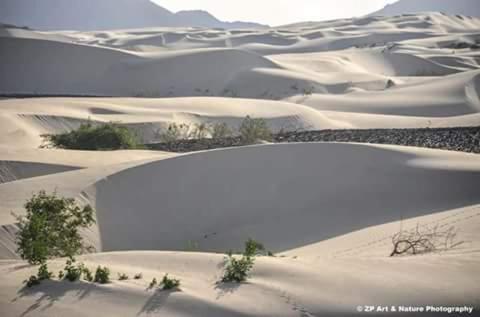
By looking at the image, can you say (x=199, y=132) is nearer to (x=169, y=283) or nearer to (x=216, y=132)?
(x=216, y=132)

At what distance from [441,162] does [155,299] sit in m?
8.46

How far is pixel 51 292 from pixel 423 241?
16.3ft

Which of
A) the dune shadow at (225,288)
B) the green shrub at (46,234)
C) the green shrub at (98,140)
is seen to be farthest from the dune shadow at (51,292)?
the green shrub at (98,140)

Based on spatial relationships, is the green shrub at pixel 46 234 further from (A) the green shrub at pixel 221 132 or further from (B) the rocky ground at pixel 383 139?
(A) the green shrub at pixel 221 132

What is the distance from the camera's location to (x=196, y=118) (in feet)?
79.3

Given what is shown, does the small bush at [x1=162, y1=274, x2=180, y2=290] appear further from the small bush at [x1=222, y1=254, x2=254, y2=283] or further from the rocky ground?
the rocky ground

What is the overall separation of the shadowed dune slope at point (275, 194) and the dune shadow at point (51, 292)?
3710mm

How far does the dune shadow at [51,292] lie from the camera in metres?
5.62

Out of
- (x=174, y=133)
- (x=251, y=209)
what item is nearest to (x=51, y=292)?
(x=251, y=209)

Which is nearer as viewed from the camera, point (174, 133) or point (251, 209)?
point (251, 209)

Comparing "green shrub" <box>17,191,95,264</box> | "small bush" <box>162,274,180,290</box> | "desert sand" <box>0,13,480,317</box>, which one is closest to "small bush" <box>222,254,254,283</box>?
"desert sand" <box>0,13,480,317</box>

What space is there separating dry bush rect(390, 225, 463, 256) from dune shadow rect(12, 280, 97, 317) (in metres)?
3.90

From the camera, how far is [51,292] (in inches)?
231

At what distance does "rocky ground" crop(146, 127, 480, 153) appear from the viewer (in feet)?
54.3
